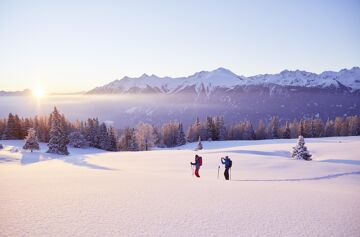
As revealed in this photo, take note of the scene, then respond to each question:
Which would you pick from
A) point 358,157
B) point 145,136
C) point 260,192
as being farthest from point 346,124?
point 260,192

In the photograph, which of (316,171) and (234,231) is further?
(316,171)

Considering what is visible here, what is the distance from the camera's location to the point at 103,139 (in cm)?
8369

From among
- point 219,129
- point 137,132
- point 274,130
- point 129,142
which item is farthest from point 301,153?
point 274,130

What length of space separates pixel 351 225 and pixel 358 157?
28443mm

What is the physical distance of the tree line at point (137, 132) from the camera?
257 feet

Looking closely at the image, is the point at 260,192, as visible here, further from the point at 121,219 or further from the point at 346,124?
the point at 346,124

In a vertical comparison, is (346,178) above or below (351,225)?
below

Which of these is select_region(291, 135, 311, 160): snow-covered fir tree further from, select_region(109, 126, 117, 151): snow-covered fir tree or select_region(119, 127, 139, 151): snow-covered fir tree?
select_region(109, 126, 117, 151): snow-covered fir tree

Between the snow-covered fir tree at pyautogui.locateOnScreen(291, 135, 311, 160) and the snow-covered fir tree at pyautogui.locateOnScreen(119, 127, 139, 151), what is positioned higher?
the snow-covered fir tree at pyautogui.locateOnScreen(291, 135, 311, 160)

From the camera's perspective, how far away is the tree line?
257ft

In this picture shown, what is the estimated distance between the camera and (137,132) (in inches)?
3263

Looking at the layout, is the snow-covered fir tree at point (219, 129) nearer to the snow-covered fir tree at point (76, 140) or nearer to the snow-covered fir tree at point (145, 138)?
the snow-covered fir tree at point (145, 138)

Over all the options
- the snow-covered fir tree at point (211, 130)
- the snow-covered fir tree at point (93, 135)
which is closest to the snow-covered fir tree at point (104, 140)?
the snow-covered fir tree at point (93, 135)

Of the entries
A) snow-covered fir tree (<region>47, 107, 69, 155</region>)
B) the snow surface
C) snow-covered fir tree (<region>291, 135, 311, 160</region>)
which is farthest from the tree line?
the snow surface
